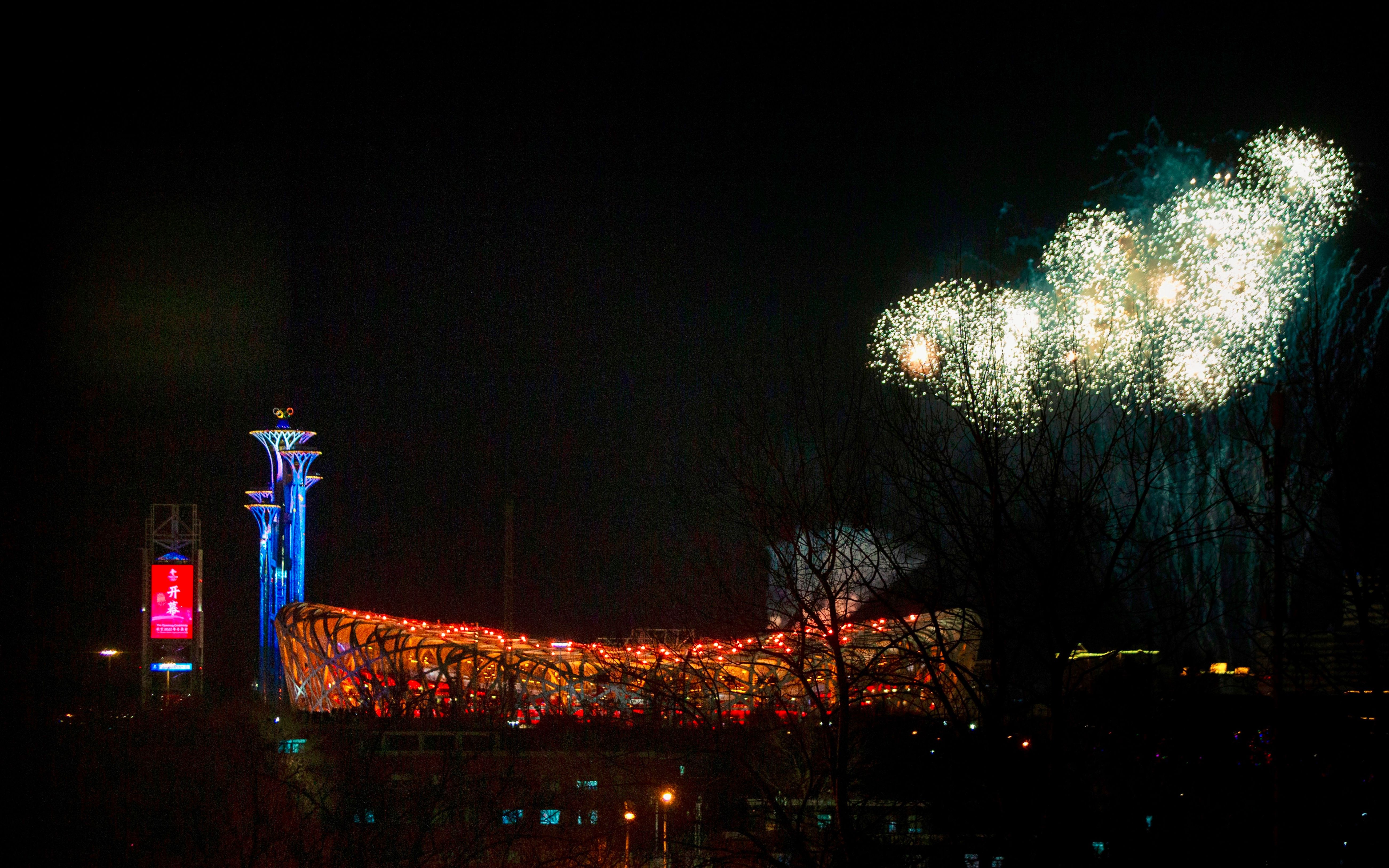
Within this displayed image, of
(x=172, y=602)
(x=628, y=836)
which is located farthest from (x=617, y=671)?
(x=172, y=602)

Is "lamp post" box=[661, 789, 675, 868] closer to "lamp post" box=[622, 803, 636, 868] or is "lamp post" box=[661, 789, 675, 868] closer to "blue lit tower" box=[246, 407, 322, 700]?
"lamp post" box=[622, 803, 636, 868]

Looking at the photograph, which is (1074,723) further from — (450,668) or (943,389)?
(450,668)

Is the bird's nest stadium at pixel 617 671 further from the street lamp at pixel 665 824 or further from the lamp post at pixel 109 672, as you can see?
the lamp post at pixel 109 672

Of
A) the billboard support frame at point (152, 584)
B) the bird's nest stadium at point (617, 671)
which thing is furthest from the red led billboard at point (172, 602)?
the bird's nest stadium at point (617, 671)

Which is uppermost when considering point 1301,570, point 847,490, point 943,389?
point 943,389

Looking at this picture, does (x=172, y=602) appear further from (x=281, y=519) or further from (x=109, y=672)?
(x=281, y=519)

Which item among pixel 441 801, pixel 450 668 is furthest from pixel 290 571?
pixel 441 801
